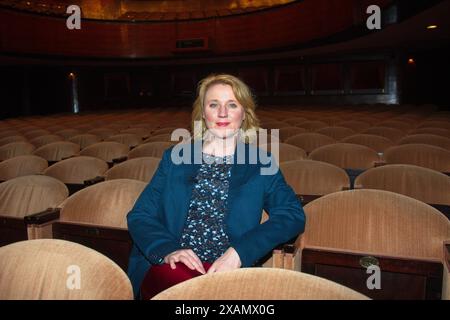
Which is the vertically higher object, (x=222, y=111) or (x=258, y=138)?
(x=222, y=111)

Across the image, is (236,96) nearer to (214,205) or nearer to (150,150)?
(214,205)

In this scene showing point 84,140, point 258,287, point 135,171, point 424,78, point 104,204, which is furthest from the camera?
point 424,78

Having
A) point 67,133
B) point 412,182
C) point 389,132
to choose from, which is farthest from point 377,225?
point 67,133

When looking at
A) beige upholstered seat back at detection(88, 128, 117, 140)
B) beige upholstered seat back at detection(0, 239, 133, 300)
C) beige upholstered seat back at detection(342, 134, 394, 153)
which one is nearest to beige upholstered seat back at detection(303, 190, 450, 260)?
beige upholstered seat back at detection(0, 239, 133, 300)

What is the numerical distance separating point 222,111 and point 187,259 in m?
0.67

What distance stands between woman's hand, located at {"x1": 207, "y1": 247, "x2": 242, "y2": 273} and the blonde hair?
695mm

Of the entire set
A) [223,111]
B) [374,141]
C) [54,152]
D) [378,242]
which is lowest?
[378,242]

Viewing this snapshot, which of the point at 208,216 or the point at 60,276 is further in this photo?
the point at 208,216

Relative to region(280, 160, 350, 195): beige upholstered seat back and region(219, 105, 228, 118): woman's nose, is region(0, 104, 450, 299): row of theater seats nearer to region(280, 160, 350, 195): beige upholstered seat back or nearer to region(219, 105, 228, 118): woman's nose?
region(280, 160, 350, 195): beige upholstered seat back

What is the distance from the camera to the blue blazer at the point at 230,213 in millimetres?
1479

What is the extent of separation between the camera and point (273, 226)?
1.52 m

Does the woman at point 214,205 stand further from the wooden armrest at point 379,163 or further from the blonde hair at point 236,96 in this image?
the wooden armrest at point 379,163

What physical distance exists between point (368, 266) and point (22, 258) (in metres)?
1.20

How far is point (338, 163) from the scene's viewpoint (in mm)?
3502
